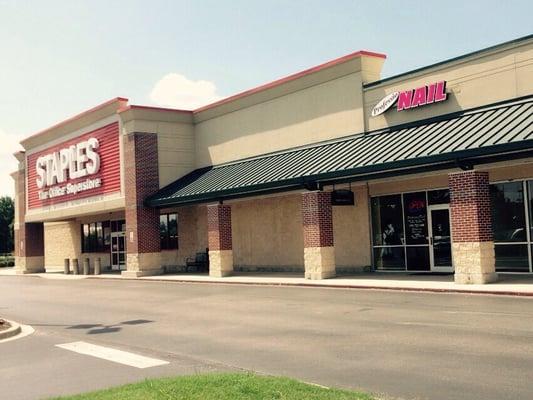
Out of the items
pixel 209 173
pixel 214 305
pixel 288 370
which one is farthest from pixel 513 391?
pixel 209 173

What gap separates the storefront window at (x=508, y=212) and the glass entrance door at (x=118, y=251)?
24.8 m

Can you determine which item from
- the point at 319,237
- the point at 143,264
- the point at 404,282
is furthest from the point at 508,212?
the point at 143,264

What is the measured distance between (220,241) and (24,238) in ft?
76.4

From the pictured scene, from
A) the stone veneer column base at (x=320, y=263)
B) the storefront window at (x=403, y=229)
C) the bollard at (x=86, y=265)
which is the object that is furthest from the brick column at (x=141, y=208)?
the storefront window at (x=403, y=229)

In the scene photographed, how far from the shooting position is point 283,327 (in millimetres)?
12211

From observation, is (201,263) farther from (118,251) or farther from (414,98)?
(414,98)

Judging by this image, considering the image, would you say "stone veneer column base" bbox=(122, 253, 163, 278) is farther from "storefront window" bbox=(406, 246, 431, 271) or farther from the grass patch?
the grass patch

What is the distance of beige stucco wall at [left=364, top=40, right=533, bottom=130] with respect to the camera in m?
19.5

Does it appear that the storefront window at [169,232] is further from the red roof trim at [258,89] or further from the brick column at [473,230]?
the brick column at [473,230]

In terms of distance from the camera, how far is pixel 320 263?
75.2 feet

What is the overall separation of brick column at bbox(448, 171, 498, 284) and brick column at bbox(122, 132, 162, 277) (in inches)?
721

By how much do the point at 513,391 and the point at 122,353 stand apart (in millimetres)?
6251

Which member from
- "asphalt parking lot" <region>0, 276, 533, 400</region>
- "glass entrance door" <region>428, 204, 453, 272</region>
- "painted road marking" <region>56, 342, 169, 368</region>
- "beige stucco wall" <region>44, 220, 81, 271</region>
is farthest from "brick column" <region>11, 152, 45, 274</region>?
"painted road marking" <region>56, 342, 169, 368</region>

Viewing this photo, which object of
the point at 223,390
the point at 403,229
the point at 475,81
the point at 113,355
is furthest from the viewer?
the point at 403,229
